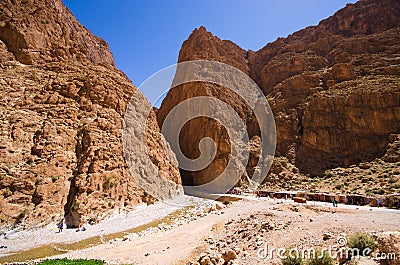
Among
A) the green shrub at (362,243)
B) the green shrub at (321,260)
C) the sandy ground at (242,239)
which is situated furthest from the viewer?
the sandy ground at (242,239)

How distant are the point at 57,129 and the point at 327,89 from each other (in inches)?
1536

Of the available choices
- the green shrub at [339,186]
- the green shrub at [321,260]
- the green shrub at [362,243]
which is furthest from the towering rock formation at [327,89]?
the green shrub at [321,260]

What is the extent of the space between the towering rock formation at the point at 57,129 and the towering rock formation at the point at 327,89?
18.8 metres

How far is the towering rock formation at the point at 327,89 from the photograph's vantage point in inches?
1268

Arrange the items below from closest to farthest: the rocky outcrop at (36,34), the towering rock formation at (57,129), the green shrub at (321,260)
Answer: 1. the green shrub at (321,260)
2. the towering rock formation at (57,129)
3. the rocky outcrop at (36,34)

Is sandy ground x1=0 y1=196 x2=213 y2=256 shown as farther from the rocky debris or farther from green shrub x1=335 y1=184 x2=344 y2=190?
green shrub x1=335 y1=184 x2=344 y2=190

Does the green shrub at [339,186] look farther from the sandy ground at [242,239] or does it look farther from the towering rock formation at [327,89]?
the sandy ground at [242,239]

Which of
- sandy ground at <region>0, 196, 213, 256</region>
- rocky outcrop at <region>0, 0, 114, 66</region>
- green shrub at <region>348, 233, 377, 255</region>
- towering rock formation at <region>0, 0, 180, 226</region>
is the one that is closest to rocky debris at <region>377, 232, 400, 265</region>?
green shrub at <region>348, 233, 377, 255</region>

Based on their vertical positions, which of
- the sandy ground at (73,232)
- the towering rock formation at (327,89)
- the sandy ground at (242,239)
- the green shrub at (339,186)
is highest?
the towering rock formation at (327,89)

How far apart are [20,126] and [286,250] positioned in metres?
20.1

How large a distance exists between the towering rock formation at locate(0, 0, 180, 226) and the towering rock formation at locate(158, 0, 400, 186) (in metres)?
18.8

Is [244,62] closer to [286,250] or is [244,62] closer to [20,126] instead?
[20,126]

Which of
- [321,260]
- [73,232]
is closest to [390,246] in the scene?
[321,260]

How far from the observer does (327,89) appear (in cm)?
3891
